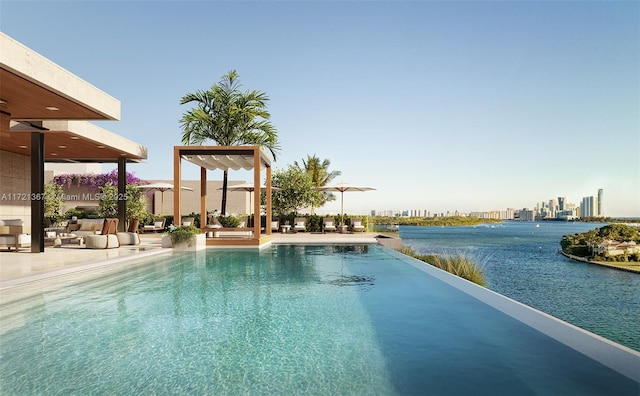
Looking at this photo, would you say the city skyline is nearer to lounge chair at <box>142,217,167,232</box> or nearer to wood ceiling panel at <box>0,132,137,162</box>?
wood ceiling panel at <box>0,132,137,162</box>

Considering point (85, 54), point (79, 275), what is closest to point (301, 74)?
point (85, 54)

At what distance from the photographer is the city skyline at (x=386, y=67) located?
51.9 feet

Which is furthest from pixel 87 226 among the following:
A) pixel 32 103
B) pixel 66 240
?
pixel 32 103

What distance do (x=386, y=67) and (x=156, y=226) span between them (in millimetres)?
12276

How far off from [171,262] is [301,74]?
37.8 feet

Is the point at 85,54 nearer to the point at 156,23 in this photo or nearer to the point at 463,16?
the point at 156,23

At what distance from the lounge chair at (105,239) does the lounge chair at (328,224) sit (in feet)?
32.6

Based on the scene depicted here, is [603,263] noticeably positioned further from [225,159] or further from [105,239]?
[105,239]

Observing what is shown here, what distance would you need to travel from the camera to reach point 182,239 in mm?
13367

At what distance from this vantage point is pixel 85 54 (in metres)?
19.3

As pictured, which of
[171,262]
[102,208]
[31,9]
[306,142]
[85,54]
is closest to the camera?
[171,262]

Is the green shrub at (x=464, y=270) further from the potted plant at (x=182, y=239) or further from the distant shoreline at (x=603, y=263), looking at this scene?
the distant shoreline at (x=603, y=263)

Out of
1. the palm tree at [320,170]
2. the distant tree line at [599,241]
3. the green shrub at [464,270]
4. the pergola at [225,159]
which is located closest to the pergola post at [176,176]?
the pergola at [225,159]

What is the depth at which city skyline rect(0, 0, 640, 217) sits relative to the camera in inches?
623
